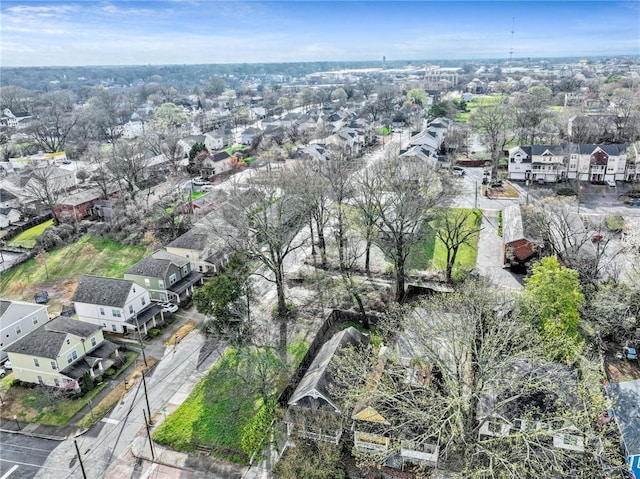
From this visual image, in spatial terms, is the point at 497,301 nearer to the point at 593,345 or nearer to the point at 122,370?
the point at 593,345

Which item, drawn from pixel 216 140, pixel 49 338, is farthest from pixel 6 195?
pixel 216 140

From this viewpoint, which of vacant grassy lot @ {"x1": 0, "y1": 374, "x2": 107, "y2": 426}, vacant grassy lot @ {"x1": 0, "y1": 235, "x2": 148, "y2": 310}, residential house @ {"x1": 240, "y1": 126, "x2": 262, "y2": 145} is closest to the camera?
vacant grassy lot @ {"x1": 0, "y1": 374, "x2": 107, "y2": 426}

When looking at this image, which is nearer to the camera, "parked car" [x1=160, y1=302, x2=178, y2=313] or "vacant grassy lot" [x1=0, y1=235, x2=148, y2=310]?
"parked car" [x1=160, y1=302, x2=178, y2=313]

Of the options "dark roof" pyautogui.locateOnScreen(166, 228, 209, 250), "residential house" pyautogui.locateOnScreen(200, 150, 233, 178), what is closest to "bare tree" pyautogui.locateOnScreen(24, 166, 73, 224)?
"residential house" pyautogui.locateOnScreen(200, 150, 233, 178)

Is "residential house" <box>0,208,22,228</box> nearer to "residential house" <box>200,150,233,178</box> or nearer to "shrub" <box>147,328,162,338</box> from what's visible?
"residential house" <box>200,150,233,178</box>

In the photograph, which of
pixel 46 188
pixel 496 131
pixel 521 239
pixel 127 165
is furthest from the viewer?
pixel 496 131

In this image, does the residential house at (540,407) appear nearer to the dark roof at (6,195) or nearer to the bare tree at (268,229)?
the bare tree at (268,229)

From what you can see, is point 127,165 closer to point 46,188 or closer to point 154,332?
point 46,188
